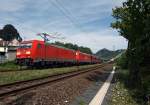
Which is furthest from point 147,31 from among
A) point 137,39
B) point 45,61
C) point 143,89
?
point 45,61

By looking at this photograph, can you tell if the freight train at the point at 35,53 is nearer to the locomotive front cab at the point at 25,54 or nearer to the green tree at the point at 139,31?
the locomotive front cab at the point at 25,54

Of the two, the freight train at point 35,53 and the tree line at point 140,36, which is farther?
the freight train at point 35,53

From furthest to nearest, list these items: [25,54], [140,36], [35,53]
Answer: [25,54], [35,53], [140,36]

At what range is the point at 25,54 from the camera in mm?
37406

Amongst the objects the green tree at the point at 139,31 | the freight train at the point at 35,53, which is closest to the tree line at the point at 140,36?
the green tree at the point at 139,31

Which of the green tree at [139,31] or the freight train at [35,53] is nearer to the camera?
the green tree at [139,31]

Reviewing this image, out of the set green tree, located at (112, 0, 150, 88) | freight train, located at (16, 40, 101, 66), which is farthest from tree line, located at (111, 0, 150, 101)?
freight train, located at (16, 40, 101, 66)

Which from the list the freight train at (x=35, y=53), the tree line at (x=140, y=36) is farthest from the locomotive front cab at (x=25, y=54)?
the tree line at (x=140, y=36)

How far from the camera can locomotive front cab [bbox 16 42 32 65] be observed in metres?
36.8

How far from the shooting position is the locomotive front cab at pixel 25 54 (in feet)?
121

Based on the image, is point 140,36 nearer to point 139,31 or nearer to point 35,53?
point 139,31

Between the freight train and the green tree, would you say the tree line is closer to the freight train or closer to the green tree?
the green tree

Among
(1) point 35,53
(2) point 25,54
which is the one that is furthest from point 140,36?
(2) point 25,54

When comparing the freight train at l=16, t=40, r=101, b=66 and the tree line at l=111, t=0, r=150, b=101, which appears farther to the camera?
the freight train at l=16, t=40, r=101, b=66
